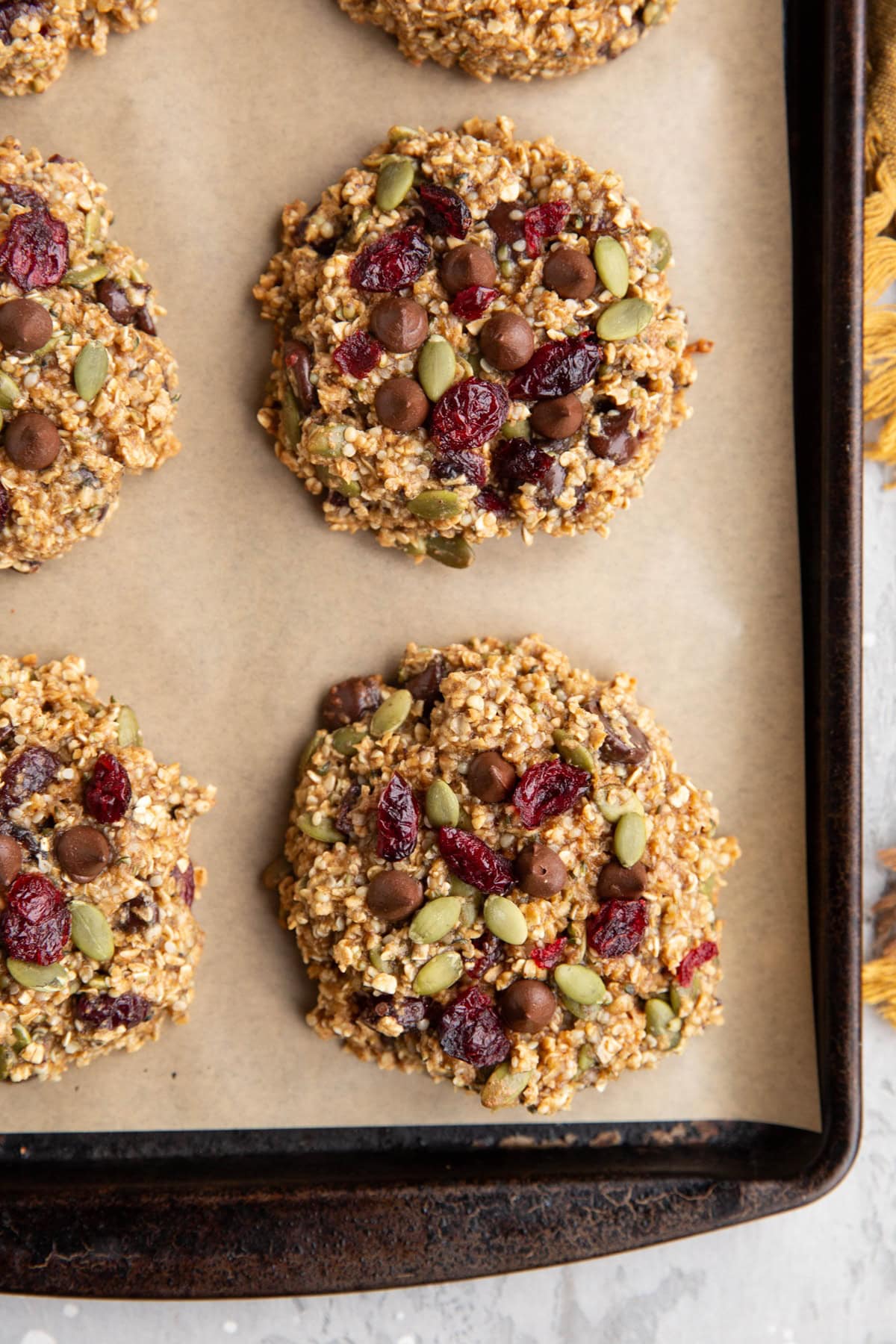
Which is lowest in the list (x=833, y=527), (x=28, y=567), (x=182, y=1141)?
(x=182, y=1141)

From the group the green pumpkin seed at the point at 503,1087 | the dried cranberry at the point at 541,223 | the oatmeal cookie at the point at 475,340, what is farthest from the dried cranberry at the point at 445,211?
the green pumpkin seed at the point at 503,1087

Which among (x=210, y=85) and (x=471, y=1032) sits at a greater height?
(x=210, y=85)

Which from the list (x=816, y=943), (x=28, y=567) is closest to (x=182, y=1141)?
(x=28, y=567)

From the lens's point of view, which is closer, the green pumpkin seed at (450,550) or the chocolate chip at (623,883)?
the chocolate chip at (623,883)

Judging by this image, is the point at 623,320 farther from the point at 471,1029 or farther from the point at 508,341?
the point at 471,1029

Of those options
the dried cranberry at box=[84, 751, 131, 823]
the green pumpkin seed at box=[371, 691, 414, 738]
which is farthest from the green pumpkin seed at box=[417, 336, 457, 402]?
the dried cranberry at box=[84, 751, 131, 823]

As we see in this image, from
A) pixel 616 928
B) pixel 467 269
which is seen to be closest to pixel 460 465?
pixel 467 269

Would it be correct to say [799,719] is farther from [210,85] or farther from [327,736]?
[210,85]

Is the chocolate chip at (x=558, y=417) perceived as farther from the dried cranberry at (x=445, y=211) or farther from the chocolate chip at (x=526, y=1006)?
the chocolate chip at (x=526, y=1006)
